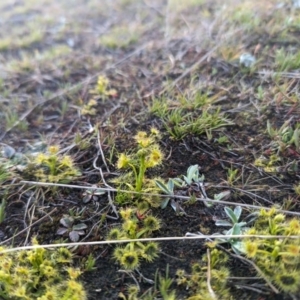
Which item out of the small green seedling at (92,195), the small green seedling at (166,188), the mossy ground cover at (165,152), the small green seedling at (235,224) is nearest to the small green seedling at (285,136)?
the mossy ground cover at (165,152)

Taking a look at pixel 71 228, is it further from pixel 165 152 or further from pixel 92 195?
pixel 165 152

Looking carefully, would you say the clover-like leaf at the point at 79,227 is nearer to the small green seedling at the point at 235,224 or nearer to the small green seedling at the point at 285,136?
the small green seedling at the point at 235,224

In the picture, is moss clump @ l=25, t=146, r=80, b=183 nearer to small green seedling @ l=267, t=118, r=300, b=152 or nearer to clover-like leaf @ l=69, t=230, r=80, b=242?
clover-like leaf @ l=69, t=230, r=80, b=242

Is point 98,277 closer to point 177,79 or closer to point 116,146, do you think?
point 116,146

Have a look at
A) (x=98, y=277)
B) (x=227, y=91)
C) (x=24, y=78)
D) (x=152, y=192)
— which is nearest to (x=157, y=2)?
(x=24, y=78)

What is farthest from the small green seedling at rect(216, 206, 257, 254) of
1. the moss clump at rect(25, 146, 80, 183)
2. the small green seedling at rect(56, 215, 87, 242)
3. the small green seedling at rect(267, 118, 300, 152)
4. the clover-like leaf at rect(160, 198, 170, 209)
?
the moss clump at rect(25, 146, 80, 183)

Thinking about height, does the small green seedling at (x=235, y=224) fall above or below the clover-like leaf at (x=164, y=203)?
below

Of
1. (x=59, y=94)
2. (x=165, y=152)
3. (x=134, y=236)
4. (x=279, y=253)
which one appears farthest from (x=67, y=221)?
(x=59, y=94)

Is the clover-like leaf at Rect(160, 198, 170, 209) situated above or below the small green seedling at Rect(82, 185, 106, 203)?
below
